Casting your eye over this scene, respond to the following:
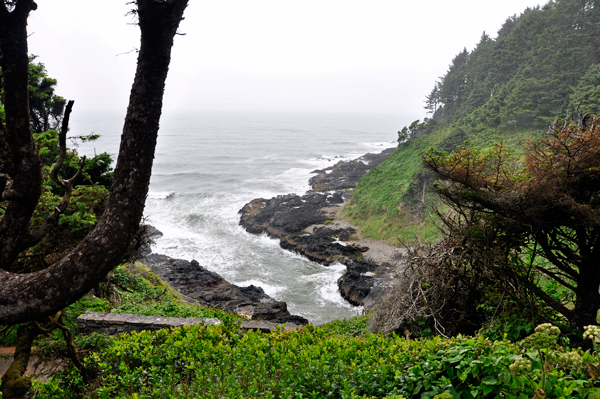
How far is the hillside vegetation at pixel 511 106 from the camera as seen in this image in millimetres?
26656

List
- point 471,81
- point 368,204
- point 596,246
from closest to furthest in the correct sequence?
point 596,246, point 368,204, point 471,81

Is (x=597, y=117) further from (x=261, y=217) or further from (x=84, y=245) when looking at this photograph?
(x=261, y=217)

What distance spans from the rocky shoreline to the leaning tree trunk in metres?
12.3

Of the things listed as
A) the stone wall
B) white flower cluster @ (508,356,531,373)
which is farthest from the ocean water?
white flower cluster @ (508,356,531,373)

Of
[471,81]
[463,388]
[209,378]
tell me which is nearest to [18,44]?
[209,378]

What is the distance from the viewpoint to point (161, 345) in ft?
13.6

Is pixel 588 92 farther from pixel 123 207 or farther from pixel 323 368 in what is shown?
pixel 123 207

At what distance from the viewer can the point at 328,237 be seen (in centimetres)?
2650

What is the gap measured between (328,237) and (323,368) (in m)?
23.2

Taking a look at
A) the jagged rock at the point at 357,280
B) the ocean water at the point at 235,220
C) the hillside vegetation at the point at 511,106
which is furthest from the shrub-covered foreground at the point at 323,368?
the hillside vegetation at the point at 511,106

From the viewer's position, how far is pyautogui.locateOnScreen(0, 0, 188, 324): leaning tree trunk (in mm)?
2994

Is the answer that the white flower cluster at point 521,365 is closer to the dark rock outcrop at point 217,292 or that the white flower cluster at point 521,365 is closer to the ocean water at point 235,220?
the ocean water at point 235,220

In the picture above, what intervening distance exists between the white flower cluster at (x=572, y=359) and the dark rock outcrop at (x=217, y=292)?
11313mm

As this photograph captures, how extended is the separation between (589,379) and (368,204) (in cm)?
2791
